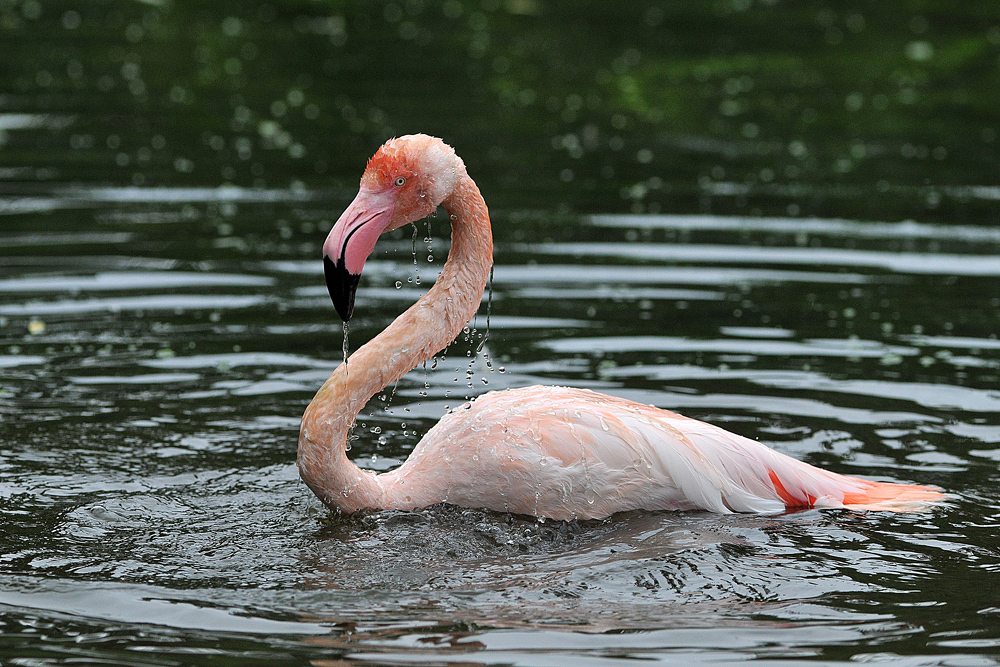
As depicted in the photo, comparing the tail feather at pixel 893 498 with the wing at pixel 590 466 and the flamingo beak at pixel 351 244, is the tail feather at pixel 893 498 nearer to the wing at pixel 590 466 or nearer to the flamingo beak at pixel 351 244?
the wing at pixel 590 466

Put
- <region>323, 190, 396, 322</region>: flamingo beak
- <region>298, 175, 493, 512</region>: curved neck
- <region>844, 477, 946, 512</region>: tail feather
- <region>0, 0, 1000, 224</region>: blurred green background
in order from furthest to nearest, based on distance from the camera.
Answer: <region>0, 0, 1000, 224</region>: blurred green background < <region>844, 477, 946, 512</region>: tail feather < <region>298, 175, 493, 512</region>: curved neck < <region>323, 190, 396, 322</region>: flamingo beak

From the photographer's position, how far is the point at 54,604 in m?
5.23

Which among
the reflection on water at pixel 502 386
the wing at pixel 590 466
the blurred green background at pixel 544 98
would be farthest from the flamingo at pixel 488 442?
the blurred green background at pixel 544 98

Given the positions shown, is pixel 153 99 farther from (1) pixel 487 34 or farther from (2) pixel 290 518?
(2) pixel 290 518

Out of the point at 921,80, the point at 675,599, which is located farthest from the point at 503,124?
the point at 675,599

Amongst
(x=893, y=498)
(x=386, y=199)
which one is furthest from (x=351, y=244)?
(x=893, y=498)

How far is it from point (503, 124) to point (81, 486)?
367 inches

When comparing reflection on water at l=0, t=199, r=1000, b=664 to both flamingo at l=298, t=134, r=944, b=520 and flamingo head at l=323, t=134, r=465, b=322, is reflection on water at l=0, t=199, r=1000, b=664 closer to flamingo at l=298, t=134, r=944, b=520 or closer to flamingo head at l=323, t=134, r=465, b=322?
flamingo at l=298, t=134, r=944, b=520

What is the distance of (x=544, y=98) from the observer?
54.5ft

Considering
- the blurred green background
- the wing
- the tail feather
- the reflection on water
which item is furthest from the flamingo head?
the blurred green background

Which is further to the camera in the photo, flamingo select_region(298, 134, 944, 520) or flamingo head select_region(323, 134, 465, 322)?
flamingo select_region(298, 134, 944, 520)

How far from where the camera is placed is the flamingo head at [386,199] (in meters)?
5.83

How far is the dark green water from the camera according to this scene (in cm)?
521

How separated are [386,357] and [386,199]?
2.45 feet
